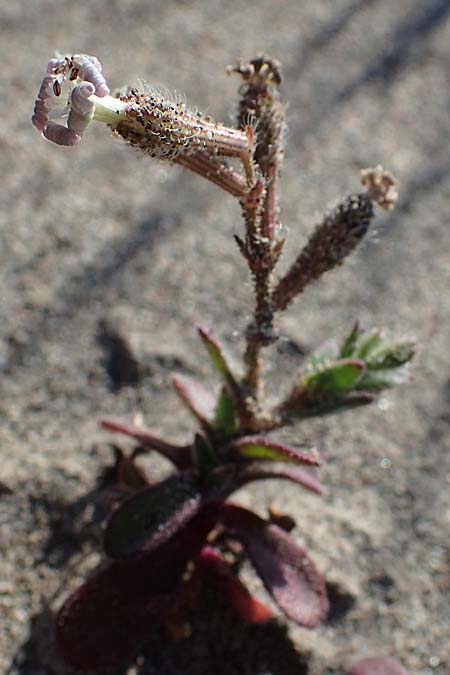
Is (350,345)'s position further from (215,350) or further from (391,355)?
(215,350)

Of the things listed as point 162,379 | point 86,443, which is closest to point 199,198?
point 162,379

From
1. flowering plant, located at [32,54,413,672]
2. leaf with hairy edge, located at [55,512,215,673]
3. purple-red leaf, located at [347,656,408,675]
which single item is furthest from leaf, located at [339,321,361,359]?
purple-red leaf, located at [347,656,408,675]

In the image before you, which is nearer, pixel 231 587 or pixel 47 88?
pixel 47 88

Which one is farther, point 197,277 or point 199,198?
point 199,198

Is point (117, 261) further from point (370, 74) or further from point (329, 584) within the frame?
point (370, 74)

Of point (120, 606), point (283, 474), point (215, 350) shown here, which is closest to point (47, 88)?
point (215, 350)

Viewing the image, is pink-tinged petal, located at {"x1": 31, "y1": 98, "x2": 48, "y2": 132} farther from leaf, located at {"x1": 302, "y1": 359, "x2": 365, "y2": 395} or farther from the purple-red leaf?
the purple-red leaf

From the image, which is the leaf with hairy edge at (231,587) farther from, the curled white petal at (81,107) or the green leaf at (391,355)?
the curled white petal at (81,107)
